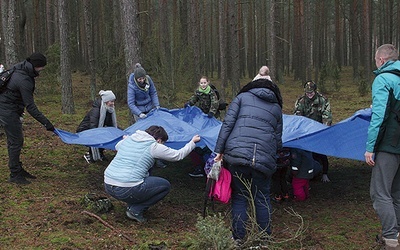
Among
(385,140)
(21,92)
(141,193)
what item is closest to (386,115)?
(385,140)

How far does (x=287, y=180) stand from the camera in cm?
590

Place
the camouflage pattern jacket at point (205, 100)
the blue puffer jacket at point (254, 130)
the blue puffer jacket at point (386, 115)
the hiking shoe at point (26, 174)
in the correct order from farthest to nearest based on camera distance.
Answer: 1. the camouflage pattern jacket at point (205, 100)
2. the hiking shoe at point (26, 174)
3. the blue puffer jacket at point (254, 130)
4. the blue puffer jacket at point (386, 115)

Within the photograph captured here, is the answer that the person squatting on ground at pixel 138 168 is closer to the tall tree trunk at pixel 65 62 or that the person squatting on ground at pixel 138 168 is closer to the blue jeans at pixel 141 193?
the blue jeans at pixel 141 193

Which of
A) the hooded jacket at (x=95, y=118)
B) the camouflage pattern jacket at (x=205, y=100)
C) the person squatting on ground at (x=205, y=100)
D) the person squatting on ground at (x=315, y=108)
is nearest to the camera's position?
the person squatting on ground at (x=315, y=108)

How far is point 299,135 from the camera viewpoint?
498 cm

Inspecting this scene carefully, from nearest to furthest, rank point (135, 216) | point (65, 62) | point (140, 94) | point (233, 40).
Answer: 1. point (135, 216)
2. point (140, 94)
3. point (65, 62)
4. point (233, 40)

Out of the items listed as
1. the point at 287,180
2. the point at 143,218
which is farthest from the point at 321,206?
the point at 143,218

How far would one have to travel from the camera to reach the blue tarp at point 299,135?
4.86 metres

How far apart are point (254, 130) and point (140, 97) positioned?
349cm

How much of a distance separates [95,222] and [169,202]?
3.85 feet

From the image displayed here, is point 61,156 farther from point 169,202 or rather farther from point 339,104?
point 339,104

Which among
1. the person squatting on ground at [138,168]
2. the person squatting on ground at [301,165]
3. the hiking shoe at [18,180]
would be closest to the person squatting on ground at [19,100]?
the hiking shoe at [18,180]

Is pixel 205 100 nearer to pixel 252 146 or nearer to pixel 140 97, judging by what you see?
pixel 140 97

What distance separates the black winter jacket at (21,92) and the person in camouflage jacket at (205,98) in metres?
2.66
